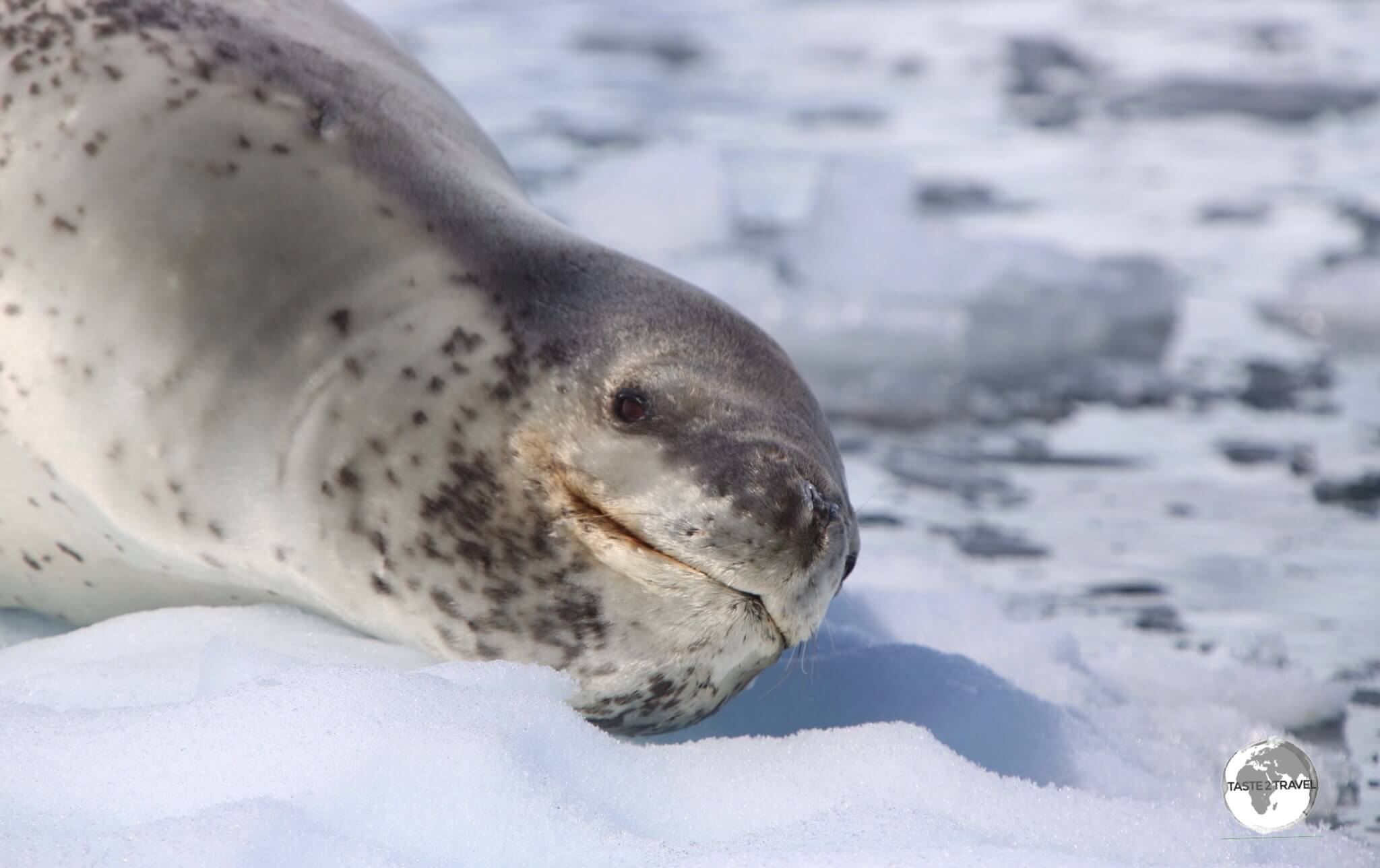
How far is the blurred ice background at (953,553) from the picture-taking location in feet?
5.69

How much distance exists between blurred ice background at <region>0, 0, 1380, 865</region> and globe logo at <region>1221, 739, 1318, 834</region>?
58 millimetres

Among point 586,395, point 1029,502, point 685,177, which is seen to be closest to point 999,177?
point 685,177

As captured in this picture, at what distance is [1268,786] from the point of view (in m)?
2.06

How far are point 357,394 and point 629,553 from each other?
0.44 metres

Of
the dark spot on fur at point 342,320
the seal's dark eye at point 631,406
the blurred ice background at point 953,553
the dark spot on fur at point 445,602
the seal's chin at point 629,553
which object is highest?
the dark spot on fur at point 342,320

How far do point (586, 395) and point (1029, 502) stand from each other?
2.04m

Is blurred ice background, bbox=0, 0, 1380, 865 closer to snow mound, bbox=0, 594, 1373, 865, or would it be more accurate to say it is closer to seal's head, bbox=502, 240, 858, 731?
snow mound, bbox=0, 594, 1373, 865

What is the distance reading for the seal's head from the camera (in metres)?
1.97

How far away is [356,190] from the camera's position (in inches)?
91.0

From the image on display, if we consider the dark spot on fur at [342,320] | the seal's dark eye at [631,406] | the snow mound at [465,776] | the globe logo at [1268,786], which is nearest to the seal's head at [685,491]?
the seal's dark eye at [631,406]

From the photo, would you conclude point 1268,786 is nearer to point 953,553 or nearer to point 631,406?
point 631,406

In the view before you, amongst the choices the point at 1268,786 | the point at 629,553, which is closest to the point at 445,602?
the point at 629,553

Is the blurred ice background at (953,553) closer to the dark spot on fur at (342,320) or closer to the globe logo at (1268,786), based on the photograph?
the globe logo at (1268,786)

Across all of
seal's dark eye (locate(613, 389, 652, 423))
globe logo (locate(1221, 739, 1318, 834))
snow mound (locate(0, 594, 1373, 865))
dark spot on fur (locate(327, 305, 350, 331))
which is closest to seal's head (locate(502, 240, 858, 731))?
seal's dark eye (locate(613, 389, 652, 423))
